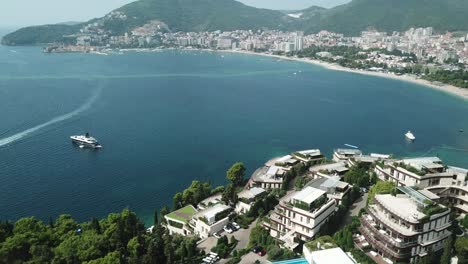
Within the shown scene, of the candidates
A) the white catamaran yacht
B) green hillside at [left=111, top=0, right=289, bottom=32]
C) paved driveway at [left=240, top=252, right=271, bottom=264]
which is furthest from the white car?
green hillside at [left=111, top=0, right=289, bottom=32]

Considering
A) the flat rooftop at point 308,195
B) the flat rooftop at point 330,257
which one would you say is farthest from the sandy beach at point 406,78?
the flat rooftop at point 330,257

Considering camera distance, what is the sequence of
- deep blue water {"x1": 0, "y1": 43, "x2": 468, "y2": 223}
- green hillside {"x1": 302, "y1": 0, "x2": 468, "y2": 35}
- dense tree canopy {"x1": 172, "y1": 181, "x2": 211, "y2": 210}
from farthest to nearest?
green hillside {"x1": 302, "y1": 0, "x2": 468, "y2": 35} → deep blue water {"x1": 0, "y1": 43, "x2": 468, "y2": 223} → dense tree canopy {"x1": 172, "y1": 181, "x2": 211, "y2": 210}

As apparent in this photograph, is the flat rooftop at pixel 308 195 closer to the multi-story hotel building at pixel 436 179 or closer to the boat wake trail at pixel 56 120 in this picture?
the multi-story hotel building at pixel 436 179

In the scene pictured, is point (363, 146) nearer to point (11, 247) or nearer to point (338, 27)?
point (11, 247)


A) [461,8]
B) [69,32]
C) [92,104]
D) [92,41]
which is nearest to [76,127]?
[92,104]

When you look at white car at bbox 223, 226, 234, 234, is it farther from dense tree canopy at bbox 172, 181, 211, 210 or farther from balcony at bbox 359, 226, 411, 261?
balcony at bbox 359, 226, 411, 261

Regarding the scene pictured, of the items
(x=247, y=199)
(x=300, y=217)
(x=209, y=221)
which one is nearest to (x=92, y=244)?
(x=209, y=221)

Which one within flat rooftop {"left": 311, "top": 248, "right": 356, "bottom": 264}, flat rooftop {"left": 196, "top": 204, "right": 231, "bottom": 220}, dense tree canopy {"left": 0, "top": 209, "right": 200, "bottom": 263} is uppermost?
flat rooftop {"left": 311, "top": 248, "right": 356, "bottom": 264}
